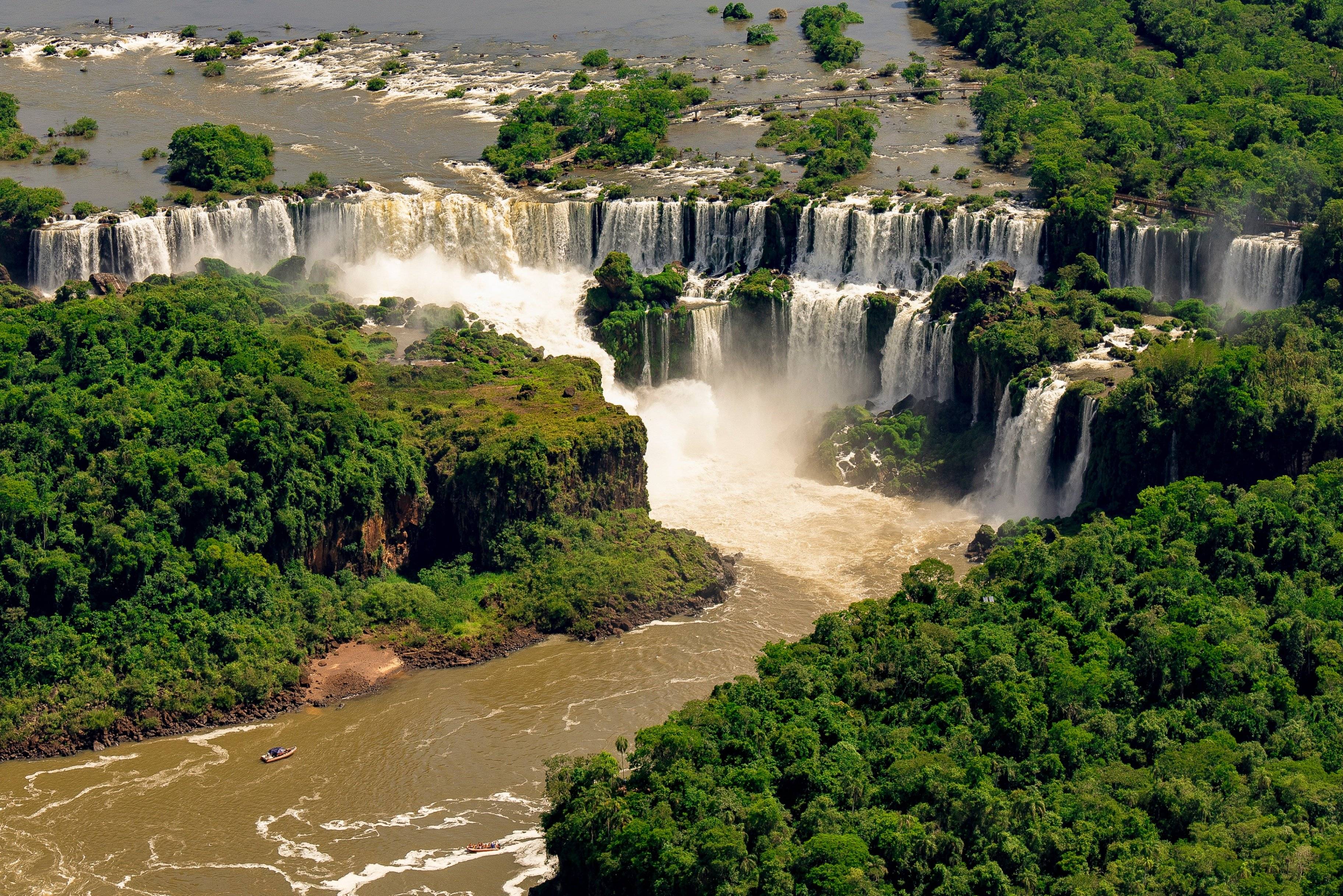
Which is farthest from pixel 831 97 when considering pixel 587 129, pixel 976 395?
pixel 976 395

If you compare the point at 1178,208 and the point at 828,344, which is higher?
the point at 1178,208

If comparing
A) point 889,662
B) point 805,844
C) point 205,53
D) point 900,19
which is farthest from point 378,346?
point 900,19

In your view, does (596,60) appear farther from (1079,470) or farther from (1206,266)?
(1079,470)

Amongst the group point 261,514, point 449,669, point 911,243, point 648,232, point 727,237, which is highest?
point 648,232

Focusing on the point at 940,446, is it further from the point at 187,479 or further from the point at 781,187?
the point at 187,479

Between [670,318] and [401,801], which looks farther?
[670,318]

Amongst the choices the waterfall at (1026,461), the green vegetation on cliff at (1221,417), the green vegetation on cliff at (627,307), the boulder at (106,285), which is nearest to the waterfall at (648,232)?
the green vegetation on cliff at (627,307)
